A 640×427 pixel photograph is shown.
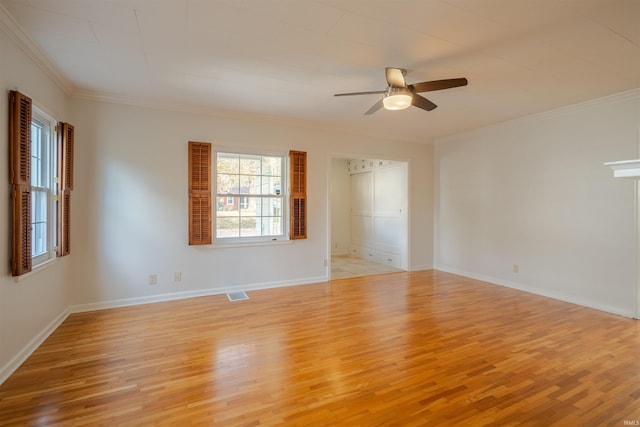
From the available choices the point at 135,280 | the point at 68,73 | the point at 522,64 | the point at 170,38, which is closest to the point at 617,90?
the point at 522,64

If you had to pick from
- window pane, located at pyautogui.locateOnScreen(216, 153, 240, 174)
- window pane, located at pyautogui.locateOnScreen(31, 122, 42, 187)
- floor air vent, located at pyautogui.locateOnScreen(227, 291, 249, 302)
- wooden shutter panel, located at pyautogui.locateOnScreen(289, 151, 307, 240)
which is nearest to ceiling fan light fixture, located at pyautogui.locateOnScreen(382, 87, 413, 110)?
wooden shutter panel, located at pyautogui.locateOnScreen(289, 151, 307, 240)

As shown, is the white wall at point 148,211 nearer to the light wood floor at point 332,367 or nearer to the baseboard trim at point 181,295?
the baseboard trim at point 181,295

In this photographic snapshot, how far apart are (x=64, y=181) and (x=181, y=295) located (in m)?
1.93

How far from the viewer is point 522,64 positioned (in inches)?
114

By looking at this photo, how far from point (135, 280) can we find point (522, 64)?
501 centimetres

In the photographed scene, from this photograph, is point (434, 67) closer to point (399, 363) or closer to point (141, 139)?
point (399, 363)

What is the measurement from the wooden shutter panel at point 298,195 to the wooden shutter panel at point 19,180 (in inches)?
120

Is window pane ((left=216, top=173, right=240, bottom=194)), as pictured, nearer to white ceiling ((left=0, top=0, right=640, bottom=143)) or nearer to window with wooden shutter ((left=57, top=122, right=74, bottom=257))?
white ceiling ((left=0, top=0, right=640, bottom=143))

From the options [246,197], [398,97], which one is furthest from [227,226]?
[398,97]

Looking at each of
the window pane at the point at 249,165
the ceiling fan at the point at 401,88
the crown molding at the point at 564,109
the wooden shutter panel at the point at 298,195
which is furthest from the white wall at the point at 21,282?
the crown molding at the point at 564,109

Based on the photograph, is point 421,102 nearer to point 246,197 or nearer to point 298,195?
point 298,195

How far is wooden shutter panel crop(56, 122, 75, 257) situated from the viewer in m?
3.21

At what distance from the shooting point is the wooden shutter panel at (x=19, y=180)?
90.4 inches

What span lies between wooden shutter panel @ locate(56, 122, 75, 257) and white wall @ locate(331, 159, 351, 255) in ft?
18.3
